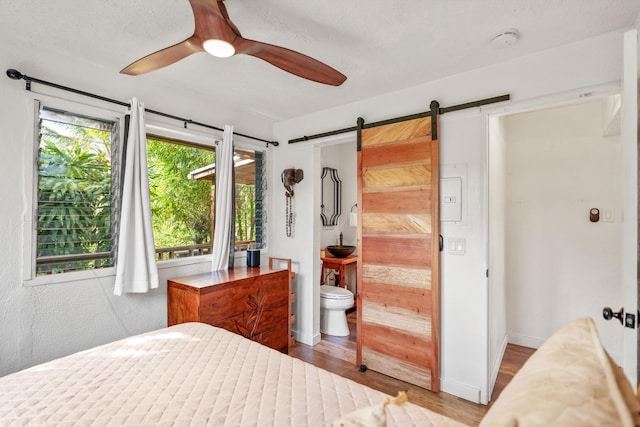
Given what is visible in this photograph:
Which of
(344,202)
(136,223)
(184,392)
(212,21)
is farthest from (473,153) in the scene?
(344,202)

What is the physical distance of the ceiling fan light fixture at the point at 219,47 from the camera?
56.3 inches

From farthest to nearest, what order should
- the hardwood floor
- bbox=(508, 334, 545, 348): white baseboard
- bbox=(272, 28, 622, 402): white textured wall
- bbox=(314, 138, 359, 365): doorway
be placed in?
bbox=(314, 138, 359, 365): doorway, bbox=(508, 334, 545, 348): white baseboard, the hardwood floor, bbox=(272, 28, 622, 402): white textured wall

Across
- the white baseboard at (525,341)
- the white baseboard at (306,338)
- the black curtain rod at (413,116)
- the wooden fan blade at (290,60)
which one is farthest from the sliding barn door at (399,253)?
the white baseboard at (525,341)

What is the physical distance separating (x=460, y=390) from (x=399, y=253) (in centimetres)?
111

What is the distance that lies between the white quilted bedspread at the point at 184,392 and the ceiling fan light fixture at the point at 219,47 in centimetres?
146

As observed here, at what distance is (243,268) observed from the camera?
309cm

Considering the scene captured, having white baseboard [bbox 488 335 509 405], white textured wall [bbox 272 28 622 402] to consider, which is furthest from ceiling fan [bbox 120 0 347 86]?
white baseboard [bbox 488 335 509 405]

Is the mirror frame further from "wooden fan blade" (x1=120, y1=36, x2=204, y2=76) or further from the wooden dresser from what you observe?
"wooden fan blade" (x1=120, y1=36, x2=204, y2=76)

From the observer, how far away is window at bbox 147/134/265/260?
8.76ft

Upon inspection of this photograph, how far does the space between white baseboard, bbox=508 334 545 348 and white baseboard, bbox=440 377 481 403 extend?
131cm

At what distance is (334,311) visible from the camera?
355 centimetres

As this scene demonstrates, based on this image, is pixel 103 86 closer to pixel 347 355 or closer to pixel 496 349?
pixel 347 355

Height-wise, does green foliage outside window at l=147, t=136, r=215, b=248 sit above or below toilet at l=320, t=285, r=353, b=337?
above

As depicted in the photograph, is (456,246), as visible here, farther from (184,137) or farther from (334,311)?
(184,137)
